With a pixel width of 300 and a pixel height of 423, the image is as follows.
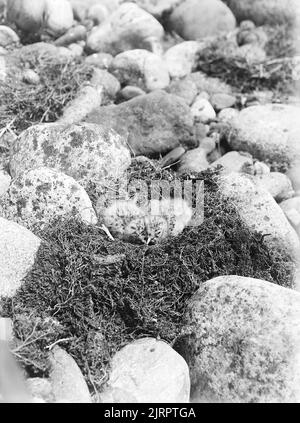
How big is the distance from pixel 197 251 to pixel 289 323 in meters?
1.15

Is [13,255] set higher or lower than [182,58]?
higher

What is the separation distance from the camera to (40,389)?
3.65 meters

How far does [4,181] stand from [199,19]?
14.6 feet

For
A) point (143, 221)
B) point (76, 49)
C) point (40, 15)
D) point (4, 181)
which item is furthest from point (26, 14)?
point (143, 221)

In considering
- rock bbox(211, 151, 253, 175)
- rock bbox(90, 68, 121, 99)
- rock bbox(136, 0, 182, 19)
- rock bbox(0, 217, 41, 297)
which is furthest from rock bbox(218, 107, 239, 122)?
rock bbox(0, 217, 41, 297)

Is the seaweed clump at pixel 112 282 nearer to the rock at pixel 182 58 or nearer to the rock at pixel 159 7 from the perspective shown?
the rock at pixel 182 58

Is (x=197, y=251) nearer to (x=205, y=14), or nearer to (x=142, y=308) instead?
(x=142, y=308)

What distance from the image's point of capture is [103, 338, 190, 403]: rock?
12.5ft

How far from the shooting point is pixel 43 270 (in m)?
4.53

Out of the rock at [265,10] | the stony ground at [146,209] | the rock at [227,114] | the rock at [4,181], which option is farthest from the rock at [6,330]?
the rock at [265,10]

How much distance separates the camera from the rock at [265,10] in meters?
8.86

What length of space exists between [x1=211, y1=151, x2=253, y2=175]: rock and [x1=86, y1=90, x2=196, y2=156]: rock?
39 centimetres

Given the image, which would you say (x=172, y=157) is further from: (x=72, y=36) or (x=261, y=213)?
(x=72, y=36)
